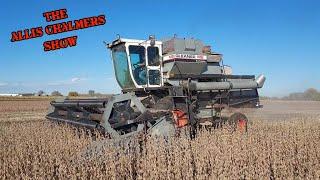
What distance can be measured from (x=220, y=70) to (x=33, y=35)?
23.0ft

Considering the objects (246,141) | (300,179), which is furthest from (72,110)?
(300,179)

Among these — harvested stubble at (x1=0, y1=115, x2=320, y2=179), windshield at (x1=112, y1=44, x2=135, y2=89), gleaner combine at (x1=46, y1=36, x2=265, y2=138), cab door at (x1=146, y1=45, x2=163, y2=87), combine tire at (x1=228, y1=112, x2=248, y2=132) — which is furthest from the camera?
windshield at (x1=112, y1=44, x2=135, y2=89)

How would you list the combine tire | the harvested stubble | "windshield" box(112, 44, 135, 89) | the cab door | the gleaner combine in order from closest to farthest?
1. the harvested stubble
2. the gleaner combine
3. the combine tire
4. the cab door
5. "windshield" box(112, 44, 135, 89)

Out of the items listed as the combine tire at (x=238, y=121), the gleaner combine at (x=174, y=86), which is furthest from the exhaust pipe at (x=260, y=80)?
the combine tire at (x=238, y=121)

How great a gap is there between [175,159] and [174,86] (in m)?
3.65

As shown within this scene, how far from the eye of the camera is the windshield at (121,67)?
9.42m

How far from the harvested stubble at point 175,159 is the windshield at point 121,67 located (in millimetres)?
2826

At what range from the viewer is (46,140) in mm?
7371

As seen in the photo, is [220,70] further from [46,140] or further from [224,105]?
[46,140]

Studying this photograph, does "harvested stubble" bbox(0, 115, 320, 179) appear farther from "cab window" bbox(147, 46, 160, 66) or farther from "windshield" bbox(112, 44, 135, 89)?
"cab window" bbox(147, 46, 160, 66)

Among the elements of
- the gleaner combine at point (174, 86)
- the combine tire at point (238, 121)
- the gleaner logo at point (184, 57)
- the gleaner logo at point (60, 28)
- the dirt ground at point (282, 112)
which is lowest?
the dirt ground at point (282, 112)

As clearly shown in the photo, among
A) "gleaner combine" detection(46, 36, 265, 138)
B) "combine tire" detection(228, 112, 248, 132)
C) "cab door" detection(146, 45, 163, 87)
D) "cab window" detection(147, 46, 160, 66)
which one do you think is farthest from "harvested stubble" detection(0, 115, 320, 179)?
"cab window" detection(147, 46, 160, 66)

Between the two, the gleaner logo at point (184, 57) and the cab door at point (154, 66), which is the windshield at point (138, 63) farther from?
the gleaner logo at point (184, 57)

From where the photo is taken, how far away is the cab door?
9.14 m
